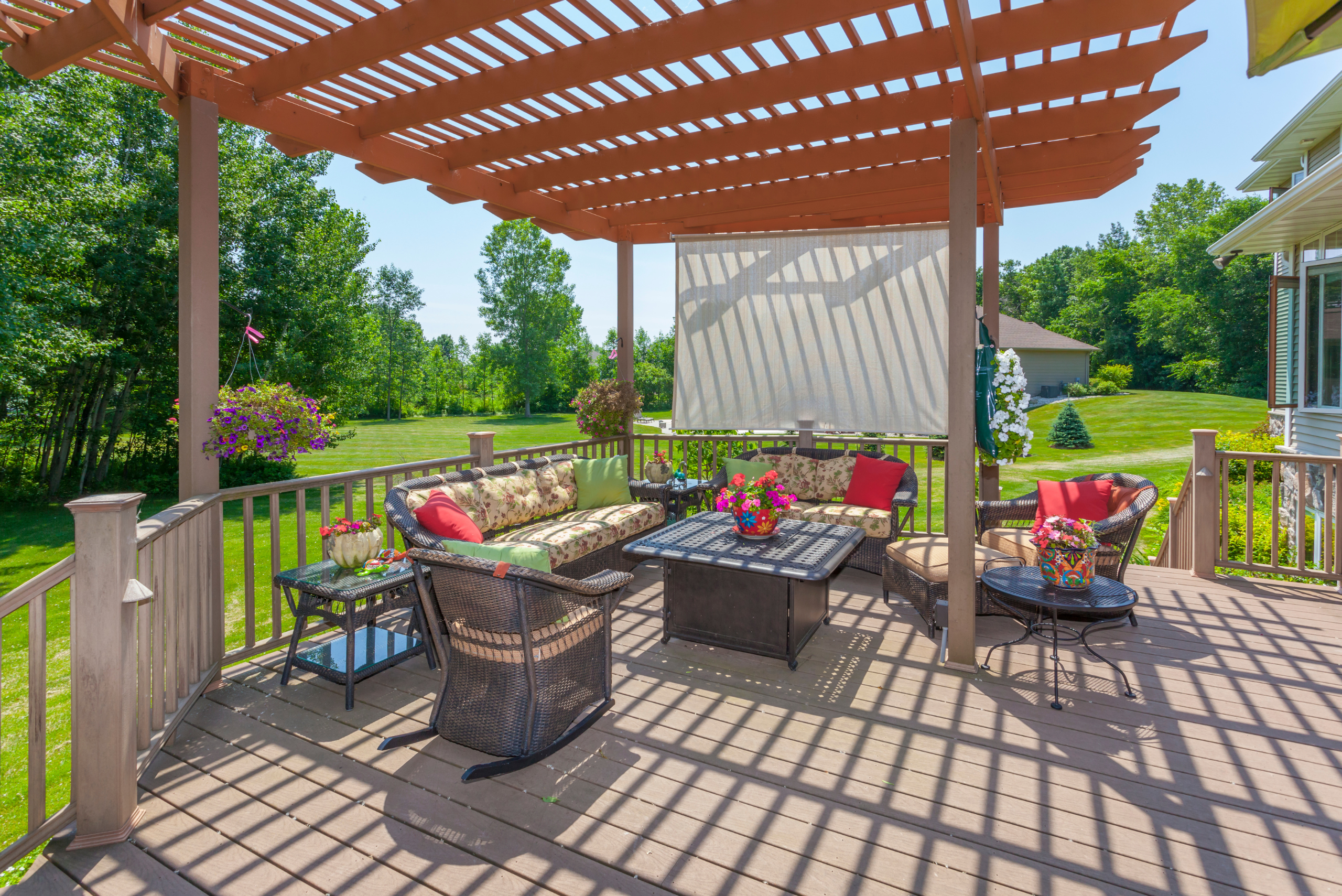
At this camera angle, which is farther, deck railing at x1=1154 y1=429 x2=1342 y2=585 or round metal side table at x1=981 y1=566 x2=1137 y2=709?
deck railing at x1=1154 y1=429 x2=1342 y2=585

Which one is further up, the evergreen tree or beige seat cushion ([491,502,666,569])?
the evergreen tree

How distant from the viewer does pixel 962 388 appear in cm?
347

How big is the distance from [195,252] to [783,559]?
3340 mm

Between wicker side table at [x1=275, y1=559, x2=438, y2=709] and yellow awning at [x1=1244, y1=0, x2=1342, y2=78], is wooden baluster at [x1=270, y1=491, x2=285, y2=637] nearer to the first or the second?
wicker side table at [x1=275, y1=559, x2=438, y2=709]

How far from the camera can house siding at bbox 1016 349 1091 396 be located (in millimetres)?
25359

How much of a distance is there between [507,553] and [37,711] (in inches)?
59.3

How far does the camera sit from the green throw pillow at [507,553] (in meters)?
2.74

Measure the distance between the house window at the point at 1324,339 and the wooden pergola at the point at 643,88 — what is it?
5874 mm

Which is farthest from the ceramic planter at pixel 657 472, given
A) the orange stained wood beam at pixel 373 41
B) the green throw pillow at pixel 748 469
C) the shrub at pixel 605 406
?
the orange stained wood beam at pixel 373 41

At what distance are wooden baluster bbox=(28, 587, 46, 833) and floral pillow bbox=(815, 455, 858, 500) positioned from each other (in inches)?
195

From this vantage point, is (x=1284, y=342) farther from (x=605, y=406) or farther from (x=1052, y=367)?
(x=1052, y=367)

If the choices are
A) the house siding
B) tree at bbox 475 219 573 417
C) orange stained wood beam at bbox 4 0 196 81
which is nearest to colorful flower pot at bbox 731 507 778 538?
orange stained wood beam at bbox 4 0 196 81

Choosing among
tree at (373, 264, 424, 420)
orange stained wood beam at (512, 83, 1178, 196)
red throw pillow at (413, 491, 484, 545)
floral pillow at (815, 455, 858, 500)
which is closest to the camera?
red throw pillow at (413, 491, 484, 545)

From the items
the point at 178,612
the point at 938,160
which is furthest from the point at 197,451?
the point at 938,160
